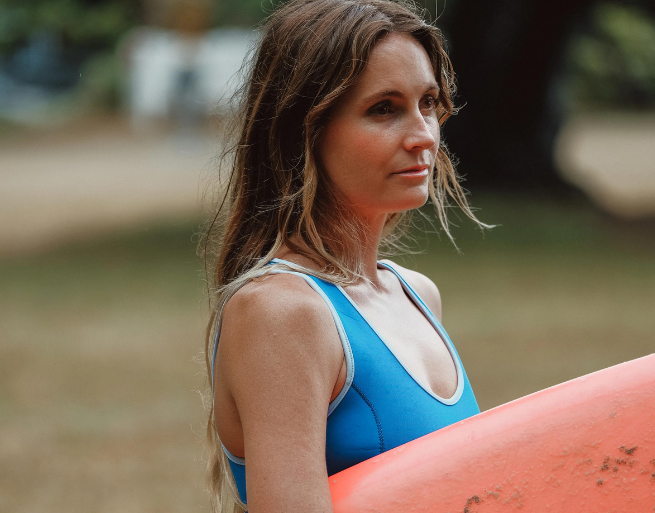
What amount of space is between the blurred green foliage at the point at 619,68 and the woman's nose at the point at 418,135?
3685 cm

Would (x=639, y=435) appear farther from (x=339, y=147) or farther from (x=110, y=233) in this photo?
(x=110, y=233)

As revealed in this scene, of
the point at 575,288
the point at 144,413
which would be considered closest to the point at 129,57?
the point at 575,288

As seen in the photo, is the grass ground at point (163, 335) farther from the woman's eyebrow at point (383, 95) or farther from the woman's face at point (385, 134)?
the woman's eyebrow at point (383, 95)

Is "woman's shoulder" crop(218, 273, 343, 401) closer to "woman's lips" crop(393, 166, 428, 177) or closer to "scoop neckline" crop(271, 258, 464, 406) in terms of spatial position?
"scoop neckline" crop(271, 258, 464, 406)

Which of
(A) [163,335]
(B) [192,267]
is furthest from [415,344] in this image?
(B) [192,267]

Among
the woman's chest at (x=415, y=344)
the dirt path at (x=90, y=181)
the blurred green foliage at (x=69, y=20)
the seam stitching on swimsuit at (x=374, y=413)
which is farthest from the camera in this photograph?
the blurred green foliage at (x=69, y=20)

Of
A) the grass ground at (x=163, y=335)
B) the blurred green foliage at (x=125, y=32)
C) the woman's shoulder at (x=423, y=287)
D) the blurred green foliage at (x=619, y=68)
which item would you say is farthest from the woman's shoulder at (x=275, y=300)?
the blurred green foliage at (x=619, y=68)

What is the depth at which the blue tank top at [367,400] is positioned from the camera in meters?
1.48

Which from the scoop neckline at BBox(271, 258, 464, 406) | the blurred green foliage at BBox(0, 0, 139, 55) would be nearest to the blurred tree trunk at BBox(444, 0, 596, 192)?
the scoop neckline at BBox(271, 258, 464, 406)

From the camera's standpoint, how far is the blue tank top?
1.48 meters

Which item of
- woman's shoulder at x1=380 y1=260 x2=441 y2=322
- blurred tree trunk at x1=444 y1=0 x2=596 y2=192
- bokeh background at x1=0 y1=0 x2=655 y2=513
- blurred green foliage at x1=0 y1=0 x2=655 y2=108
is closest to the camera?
woman's shoulder at x1=380 y1=260 x2=441 y2=322

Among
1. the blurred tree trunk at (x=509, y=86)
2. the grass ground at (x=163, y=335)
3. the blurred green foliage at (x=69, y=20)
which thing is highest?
the blurred green foliage at (x=69, y=20)

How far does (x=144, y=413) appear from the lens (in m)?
6.09

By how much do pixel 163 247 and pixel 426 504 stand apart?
35.7 feet
